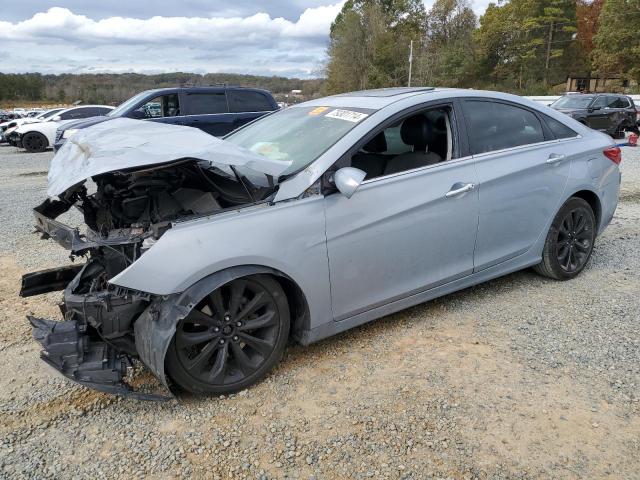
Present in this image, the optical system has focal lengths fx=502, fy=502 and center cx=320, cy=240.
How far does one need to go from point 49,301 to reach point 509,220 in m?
3.65

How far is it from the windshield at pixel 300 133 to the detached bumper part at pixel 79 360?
141 cm

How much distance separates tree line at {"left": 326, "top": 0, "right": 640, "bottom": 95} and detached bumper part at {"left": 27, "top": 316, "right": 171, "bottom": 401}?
45.7 m

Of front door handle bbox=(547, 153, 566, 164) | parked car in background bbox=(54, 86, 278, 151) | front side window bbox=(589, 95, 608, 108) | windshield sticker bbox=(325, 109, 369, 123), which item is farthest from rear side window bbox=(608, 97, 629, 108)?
windshield sticker bbox=(325, 109, 369, 123)

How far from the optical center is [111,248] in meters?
2.57

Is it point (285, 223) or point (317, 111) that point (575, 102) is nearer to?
point (317, 111)

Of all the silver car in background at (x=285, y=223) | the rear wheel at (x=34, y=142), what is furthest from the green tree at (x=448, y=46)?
the silver car in background at (x=285, y=223)

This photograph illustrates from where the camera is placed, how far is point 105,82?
4797 cm

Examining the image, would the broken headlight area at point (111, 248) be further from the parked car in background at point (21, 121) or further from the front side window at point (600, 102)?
the parked car in background at point (21, 121)

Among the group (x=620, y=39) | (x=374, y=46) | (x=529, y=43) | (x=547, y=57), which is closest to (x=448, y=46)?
(x=374, y=46)

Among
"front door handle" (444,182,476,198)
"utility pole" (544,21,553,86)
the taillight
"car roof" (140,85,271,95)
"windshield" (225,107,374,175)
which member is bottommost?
"utility pole" (544,21,553,86)

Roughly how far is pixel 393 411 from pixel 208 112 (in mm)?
10078

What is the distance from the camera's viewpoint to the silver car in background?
2.56 metres

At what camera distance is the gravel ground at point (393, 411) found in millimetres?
2293

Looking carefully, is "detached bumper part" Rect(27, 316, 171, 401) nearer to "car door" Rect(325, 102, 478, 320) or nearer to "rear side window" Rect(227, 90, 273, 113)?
"car door" Rect(325, 102, 478, 320)
